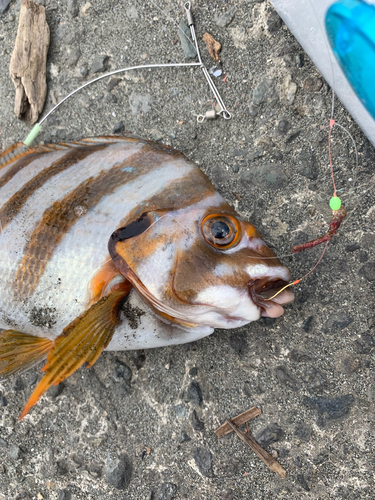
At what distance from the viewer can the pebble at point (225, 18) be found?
2096 millimetres

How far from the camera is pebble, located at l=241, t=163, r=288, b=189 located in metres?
2.01

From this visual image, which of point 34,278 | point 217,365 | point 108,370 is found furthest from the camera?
point 108,370

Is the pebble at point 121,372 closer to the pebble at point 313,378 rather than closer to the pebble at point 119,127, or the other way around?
the pebble at point 313,378

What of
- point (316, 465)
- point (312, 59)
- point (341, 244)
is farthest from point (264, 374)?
point (312, 59)

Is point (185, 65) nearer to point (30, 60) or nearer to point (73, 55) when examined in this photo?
point (73, 55)

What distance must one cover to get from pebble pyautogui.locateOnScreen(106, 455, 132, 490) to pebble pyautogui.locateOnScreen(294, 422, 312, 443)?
0.95 meters

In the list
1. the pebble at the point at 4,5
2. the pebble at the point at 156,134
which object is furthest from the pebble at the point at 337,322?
the pebble at the point at 4,5

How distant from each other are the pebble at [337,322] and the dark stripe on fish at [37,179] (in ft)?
4.73

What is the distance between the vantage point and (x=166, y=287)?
Answer: 1546 mm

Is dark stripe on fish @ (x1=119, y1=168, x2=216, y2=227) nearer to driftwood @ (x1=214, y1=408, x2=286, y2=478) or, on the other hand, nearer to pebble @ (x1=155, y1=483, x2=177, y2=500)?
driftwood @ (x1=214, y1=408, x2=286, y2=478)

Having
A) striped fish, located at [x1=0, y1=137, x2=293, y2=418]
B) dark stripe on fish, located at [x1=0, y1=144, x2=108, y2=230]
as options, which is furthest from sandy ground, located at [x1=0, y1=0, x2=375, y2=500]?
dark stripe on fish, located at [x1=0, y1=144, x2=108, y2=230]

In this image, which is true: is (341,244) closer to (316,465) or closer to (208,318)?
(208,318)

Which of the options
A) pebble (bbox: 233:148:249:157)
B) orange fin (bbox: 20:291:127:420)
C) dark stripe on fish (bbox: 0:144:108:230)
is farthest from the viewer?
pebble (bbox: 233:148:249:157)

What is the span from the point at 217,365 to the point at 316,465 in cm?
69
